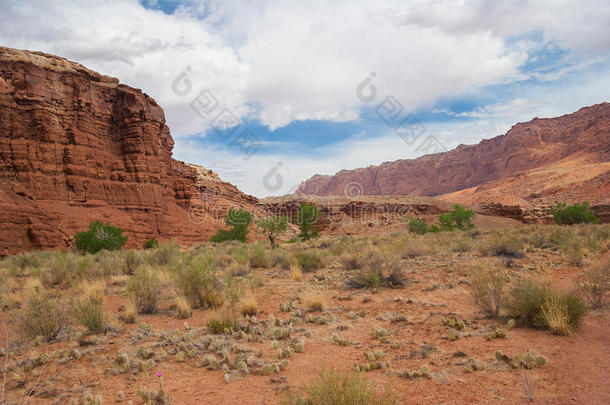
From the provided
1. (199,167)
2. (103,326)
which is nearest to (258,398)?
(103,326)

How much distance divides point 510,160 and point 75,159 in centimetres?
12342

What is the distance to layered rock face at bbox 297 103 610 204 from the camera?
84.9m

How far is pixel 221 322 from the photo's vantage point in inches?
224

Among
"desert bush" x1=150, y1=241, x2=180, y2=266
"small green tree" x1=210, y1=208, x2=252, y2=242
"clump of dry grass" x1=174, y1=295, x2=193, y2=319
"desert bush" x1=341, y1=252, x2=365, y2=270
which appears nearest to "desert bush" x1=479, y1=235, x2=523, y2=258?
"desert bush" x1=341, y1=252, x2=365, y2=270

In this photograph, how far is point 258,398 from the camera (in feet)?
Answer: 11.7

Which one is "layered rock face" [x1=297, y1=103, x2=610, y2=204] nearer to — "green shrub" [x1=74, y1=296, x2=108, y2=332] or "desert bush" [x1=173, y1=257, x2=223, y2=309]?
"desert bush" [x1=173, y1=257, x2=223, y2=309]

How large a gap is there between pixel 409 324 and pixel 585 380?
8.80 ft

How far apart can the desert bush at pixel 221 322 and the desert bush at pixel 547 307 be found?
4.98 m

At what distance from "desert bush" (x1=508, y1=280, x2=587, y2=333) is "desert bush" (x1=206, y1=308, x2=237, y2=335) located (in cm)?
498

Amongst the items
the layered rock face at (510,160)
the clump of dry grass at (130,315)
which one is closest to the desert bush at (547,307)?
the clump of dry grass at (130,315)

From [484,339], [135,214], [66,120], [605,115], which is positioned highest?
[605,115]

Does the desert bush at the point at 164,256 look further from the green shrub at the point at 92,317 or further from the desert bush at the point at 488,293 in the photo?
the desert bush at the point at 488,293

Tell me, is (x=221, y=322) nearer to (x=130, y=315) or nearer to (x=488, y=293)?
(x=130, y=315)

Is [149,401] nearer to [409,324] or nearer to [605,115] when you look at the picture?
[409,324]
